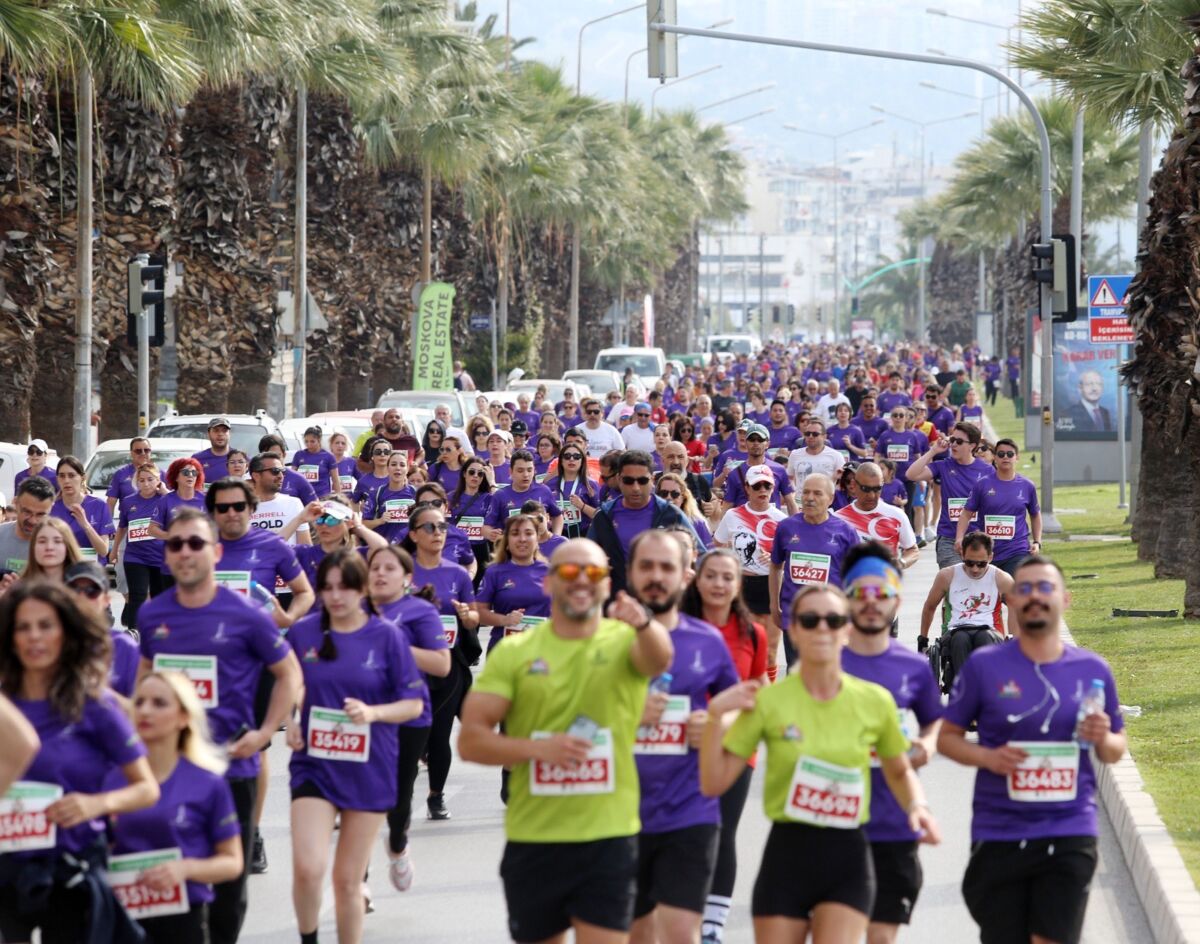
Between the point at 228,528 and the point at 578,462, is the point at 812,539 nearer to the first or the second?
the point at 228,528

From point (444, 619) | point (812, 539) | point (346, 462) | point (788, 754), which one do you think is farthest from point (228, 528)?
point (346, 462)

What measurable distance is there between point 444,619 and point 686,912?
3847mm

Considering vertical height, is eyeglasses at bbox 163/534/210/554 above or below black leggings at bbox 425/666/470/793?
above

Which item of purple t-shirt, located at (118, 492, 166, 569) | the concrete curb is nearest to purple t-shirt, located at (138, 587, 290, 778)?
the concrete curb

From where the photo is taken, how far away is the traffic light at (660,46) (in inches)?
835

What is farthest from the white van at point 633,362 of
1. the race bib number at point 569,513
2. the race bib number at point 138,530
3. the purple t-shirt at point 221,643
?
the purple t-shirt at point 221,643

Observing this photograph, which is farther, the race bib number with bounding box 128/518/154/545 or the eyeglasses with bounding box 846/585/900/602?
the race bib number with bounding box 128/518/154/545

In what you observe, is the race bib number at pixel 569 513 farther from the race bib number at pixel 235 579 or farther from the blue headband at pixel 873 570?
the blue headband at pixel 873 570

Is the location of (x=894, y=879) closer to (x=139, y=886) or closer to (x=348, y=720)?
(x=348, y=720)

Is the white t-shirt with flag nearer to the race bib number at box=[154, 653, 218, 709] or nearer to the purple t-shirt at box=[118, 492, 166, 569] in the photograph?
the purple t-shirt at box=[118, 492, 166, 569]

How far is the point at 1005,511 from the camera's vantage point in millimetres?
15195

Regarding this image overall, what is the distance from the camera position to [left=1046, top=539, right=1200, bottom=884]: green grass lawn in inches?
434

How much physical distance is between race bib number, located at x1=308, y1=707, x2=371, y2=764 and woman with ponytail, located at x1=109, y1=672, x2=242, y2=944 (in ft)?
5.56

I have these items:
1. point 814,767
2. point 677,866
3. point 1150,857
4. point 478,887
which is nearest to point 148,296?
point 478,887
